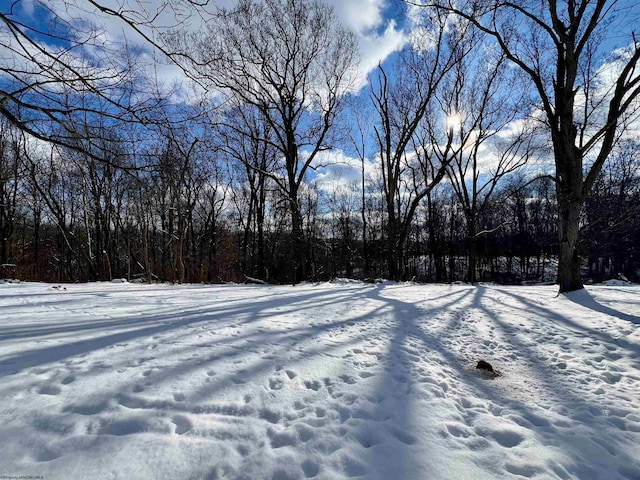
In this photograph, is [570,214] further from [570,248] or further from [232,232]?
[232,232]

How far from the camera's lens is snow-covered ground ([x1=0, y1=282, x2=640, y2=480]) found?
1.36 metres

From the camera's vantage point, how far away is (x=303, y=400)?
1.93 metres

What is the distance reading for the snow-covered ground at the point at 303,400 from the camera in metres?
1.36

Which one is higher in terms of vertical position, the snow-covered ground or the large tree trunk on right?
the large tree trunk on right

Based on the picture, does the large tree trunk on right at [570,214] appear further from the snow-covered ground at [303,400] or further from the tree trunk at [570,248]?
the snow-covered ground at [303,400]

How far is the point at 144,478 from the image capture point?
3.88ft

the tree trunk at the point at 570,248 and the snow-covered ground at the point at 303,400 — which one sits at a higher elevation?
the tree trunk at the point at 570,248

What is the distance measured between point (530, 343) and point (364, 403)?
2.60m

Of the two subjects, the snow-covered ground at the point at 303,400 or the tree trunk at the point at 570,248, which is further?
→ the tree trunk at the point at 570,248

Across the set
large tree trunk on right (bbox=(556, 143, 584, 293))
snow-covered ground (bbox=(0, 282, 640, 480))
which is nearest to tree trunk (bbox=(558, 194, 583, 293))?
large tree trunk on right (bbox=(556, 143, 584, 293))

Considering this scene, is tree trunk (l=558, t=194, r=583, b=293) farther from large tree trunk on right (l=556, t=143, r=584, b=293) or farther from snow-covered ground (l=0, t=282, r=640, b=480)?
snow-covered ground (l=0, t=282, r=640, b=480)

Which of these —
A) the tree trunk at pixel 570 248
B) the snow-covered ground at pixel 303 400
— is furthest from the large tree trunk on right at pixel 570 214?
the snow-covered ground at pixel 303 400

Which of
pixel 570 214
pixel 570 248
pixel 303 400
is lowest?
pixel 303 400

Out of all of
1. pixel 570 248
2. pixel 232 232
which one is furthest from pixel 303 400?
pixel 232 232
